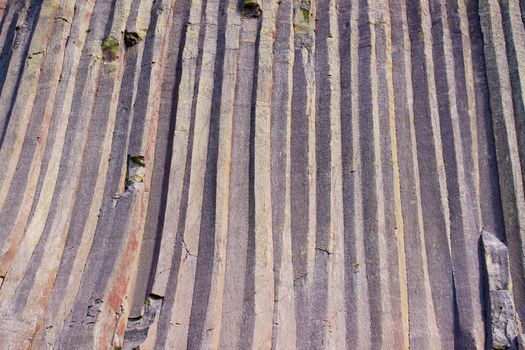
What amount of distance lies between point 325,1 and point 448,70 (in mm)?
1470

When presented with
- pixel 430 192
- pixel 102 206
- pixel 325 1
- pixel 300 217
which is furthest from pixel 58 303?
pixel 325 1

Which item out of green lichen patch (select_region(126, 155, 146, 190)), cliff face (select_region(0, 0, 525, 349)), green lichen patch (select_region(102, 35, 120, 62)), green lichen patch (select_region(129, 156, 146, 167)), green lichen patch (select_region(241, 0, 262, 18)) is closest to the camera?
cliff face (select_region(0, 0, 525, 349))

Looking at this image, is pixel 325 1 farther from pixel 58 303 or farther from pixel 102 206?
pixel 58 303

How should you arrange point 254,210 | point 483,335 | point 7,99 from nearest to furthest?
point 483,335, point 254,210, point 7,99

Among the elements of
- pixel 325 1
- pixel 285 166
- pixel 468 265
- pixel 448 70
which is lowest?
pixel 468 265

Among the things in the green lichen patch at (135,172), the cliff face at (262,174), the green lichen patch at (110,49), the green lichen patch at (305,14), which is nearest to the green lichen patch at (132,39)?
the cliff face at (262,174)

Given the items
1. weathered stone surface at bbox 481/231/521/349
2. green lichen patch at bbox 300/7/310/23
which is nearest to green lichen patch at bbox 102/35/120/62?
green lichen patch at bbox 300/7/310/23

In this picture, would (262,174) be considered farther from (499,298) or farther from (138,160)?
A: (499,298)

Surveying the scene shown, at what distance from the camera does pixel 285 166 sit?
6039 mm

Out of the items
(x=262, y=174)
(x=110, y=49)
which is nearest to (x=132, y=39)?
(x=110, y=49)

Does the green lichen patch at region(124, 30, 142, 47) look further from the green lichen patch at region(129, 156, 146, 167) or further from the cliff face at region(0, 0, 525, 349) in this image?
the green lichen patch at region(129, 156, 146, 167)

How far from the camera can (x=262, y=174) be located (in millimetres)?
5957

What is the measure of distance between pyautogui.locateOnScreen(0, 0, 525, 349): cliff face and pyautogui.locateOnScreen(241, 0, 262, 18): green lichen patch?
0.8 inches

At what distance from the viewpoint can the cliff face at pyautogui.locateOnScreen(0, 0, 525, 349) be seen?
534 centimetres
